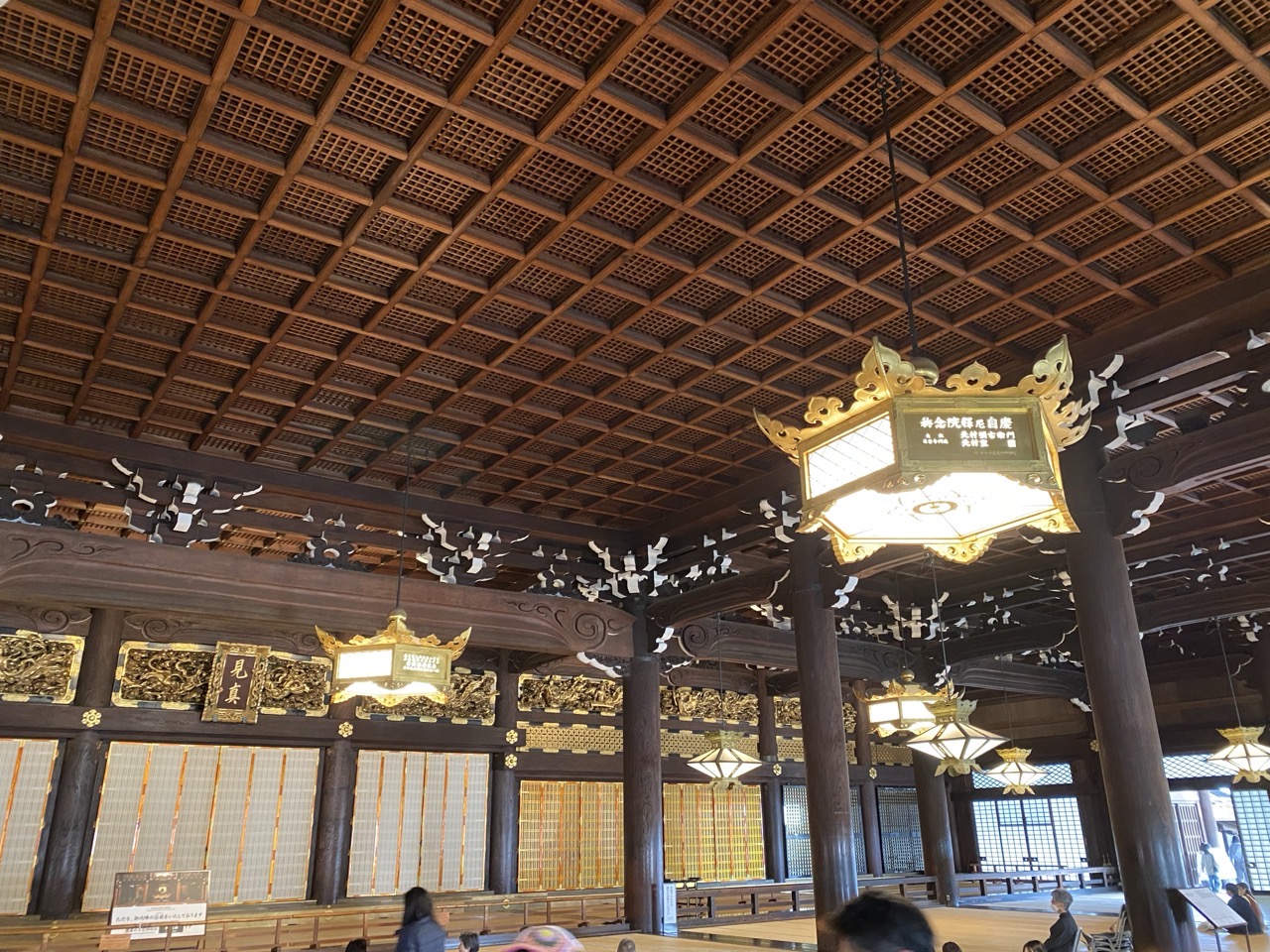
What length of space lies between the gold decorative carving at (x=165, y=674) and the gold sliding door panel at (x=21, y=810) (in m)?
0.94

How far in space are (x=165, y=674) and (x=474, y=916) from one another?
183 inches

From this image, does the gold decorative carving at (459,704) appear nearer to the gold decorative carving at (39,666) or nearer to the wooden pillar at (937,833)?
the gold decorative carving at (39,666)

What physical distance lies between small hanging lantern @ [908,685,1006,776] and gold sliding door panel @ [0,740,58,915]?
30.1 feet

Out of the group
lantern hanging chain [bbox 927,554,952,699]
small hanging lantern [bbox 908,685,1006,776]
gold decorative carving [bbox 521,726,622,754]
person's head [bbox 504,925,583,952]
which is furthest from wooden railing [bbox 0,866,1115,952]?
person's head [bbox 504,925,583,952]

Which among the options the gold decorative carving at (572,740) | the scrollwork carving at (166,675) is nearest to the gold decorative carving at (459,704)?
the gold decorative carving at (572,740)

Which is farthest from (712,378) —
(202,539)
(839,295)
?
(202,539)

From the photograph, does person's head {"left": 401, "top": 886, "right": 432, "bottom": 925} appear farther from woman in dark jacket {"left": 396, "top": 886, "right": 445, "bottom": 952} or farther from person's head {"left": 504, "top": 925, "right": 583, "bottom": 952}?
person's head {"left": 504, "top": 925, "right": 583, "bottom": 952}

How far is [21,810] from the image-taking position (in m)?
9.68

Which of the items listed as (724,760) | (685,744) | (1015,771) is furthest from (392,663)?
(1015,771)

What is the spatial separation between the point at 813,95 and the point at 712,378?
280cm

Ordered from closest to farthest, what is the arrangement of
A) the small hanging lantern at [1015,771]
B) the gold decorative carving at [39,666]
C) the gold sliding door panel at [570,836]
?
the gold decorative carving at [39,666] < the small hanging lantern at [1015,771] < the gold sliding door panel at [570,836]

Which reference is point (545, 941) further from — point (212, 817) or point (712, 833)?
point (712, 833)

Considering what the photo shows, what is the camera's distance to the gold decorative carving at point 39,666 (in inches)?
393

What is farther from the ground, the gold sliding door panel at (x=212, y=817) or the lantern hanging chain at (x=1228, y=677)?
the lantern hanging chain at (x=1228, y=677)
